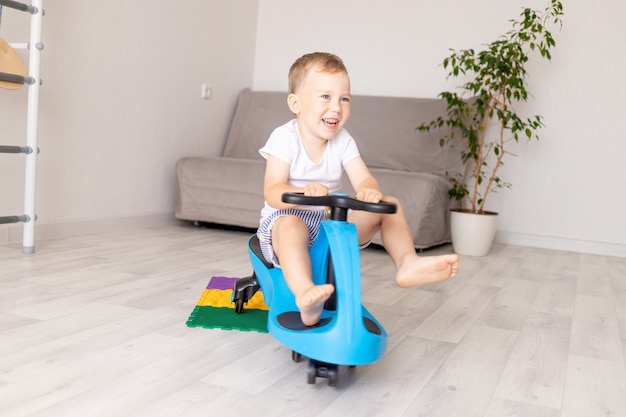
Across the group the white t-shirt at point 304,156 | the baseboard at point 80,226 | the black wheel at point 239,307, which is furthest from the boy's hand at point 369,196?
the baseboard at point 80,226

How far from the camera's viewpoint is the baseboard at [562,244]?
11.8ft

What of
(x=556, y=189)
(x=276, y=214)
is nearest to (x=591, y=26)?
(x=556, y=189)

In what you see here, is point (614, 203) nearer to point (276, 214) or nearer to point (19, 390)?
point (276, 214)

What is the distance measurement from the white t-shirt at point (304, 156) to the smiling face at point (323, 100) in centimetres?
6

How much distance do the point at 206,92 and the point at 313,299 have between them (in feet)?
9.09

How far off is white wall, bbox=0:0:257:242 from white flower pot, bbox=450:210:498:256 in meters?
1.61

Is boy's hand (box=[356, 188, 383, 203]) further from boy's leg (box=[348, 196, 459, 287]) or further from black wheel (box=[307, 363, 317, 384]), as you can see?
black wheel (box=[307, 363, 317, 384])

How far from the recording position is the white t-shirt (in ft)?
5.11

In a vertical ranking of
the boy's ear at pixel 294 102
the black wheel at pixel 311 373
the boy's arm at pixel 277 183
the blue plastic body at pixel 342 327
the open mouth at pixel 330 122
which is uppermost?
the boy's ear at pixel 294 102

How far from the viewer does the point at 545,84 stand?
3672 millimetres

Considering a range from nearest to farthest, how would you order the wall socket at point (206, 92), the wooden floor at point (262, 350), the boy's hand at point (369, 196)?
the wooden floor at point (262, 350) < the boy's hand at point (369, 196) < the wall socket at point (206, 92)

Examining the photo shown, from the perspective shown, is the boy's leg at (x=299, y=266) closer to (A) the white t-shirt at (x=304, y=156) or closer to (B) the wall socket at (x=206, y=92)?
(A) the white t-shirt at (x=304, y=156)

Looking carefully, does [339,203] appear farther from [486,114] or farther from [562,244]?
[562,244]

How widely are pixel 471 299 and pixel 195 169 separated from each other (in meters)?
1.75
